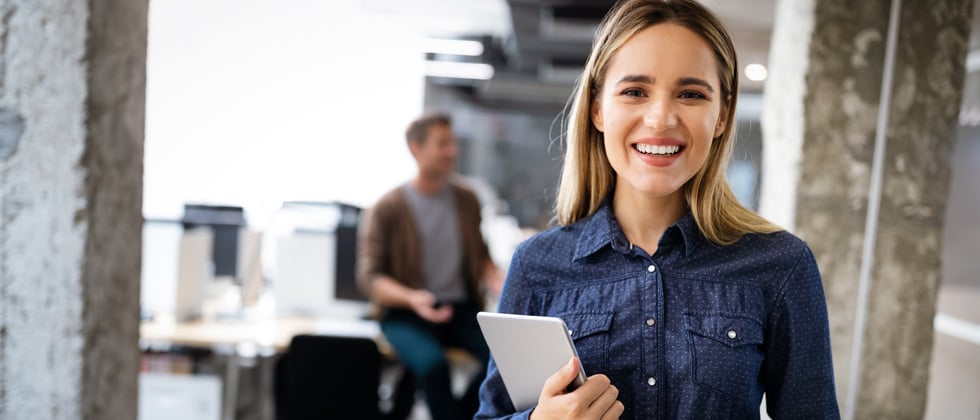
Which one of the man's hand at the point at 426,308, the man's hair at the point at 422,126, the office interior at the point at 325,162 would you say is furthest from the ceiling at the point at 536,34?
the man's hand at the point at 426,308

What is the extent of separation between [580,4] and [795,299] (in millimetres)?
4445

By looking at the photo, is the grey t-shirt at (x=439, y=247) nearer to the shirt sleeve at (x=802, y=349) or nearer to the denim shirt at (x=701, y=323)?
the denim shirt at (x=701, y=323)

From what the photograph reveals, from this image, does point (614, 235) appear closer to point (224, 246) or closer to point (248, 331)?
point (248, 331)

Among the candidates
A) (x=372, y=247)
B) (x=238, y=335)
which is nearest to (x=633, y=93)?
(x=372, y=247)

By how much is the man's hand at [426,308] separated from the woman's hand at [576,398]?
86.0 inches

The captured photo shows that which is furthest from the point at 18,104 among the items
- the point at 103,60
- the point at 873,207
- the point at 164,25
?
the point at 164,25

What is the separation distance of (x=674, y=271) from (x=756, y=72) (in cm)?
643

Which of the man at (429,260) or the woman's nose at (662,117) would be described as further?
the man at (429,260)

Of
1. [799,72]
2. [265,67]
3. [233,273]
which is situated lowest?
[233,273]

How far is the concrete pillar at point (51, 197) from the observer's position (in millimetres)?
1469

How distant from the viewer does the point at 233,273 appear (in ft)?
14.6

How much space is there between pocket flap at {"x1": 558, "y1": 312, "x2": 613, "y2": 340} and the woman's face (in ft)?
0.69

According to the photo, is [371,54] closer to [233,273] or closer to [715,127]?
[233,273]

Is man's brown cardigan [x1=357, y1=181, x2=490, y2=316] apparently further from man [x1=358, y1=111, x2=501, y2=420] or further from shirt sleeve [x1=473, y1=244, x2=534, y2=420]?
shirt sleeve [x1=473, y1=244, x2=534, y2=420]
